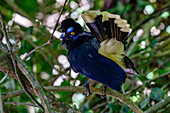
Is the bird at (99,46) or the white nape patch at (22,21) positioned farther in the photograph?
the white nape patch at (22,21)

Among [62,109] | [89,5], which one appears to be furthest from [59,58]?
[62,109]

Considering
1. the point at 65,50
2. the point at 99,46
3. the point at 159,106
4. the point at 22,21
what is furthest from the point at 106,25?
the point at 22,21

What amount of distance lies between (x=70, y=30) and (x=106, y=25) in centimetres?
25

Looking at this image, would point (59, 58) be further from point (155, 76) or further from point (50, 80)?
point (155, 76)

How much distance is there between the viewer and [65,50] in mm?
2518

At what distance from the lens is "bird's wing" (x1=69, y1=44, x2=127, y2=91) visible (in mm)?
1559

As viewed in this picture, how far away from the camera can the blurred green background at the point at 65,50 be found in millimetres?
2150

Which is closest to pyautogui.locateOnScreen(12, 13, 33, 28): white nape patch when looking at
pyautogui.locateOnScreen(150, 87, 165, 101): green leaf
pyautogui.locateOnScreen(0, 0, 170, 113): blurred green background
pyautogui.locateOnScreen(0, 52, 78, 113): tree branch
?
pyautogui.locateOnScreen(0, 0, 170, 113): blurred green background

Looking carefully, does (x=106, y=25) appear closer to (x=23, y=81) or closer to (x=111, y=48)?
(x=111, y=48)

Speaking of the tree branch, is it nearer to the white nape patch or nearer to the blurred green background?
the blurred green background

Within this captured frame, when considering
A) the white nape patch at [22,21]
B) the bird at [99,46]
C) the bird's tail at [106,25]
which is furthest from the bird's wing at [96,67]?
the white nape patch at [22,21]

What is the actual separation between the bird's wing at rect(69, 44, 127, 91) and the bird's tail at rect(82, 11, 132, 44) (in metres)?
0.12

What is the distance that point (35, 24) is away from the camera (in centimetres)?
256

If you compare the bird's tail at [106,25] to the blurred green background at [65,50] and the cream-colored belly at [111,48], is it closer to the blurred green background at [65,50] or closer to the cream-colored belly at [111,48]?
the cream-colored belly at [111,48]
